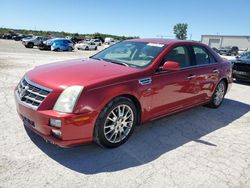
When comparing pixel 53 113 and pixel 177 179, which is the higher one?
pixel 53 113

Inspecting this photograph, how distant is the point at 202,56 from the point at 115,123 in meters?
2.82

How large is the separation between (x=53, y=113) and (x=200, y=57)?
351cm

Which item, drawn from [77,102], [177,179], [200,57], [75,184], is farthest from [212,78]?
[75,184]

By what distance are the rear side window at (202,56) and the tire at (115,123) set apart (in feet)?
7.09

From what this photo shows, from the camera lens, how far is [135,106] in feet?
13.0

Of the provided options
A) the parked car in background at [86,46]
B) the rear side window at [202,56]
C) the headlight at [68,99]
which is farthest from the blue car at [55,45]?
the headlight at [68,99]

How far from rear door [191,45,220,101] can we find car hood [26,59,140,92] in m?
1.80

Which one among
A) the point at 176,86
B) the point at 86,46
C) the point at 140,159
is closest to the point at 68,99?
the point at 140,159

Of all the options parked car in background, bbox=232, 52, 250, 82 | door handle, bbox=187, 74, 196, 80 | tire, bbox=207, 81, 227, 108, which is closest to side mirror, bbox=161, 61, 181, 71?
door handle, bbox=187, 74, 196, 80

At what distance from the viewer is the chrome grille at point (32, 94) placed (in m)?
3.29

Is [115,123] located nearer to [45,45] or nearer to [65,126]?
[65,126]

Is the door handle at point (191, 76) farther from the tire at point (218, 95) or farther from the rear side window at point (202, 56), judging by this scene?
the tire at point (218, 95)

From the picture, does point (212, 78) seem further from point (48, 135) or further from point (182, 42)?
point (48, 135)

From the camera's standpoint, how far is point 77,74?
144 inches
